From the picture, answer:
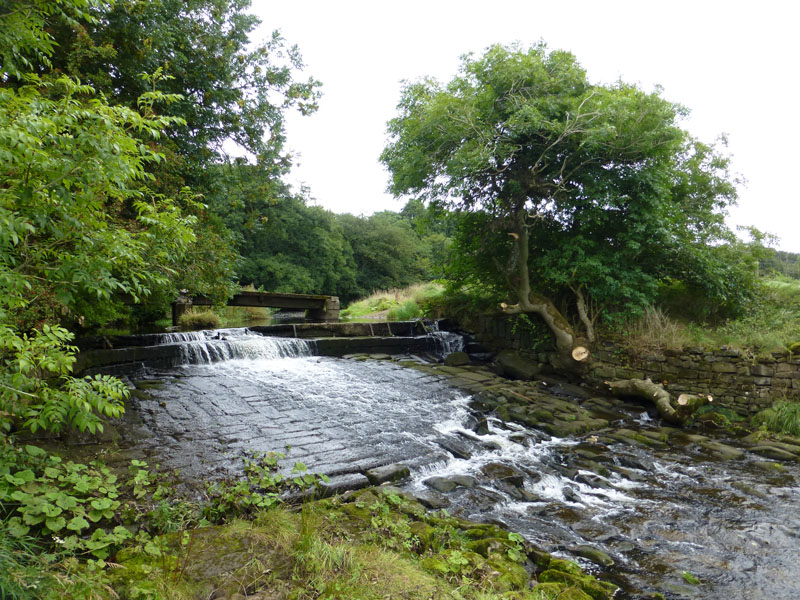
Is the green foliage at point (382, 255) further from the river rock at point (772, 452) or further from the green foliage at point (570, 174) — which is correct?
the river rock at point (772, 452)

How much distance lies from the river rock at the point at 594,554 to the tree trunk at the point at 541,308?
624 centimetres

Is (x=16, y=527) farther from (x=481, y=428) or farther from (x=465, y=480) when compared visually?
(x=481, y=428)

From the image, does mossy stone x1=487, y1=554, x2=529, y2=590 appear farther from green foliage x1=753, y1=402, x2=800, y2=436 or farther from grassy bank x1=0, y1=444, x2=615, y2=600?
green foliage x1=753, y1=402, x2=800, y2=436

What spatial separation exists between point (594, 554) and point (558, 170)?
7.82m

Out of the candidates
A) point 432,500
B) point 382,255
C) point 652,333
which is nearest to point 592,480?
point 432,500

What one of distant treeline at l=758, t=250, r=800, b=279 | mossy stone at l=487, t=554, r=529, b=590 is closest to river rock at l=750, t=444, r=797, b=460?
mossy stone at l=487, t=554, r=529, b=590

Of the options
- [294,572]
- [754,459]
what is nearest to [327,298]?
[754,459]

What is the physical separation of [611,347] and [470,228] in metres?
4.18

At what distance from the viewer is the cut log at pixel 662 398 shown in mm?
7102

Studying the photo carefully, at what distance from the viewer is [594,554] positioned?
10.8 feet

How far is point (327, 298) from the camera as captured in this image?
57.8ft

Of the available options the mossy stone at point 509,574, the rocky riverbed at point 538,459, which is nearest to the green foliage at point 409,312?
the rocky riverbed at point 538,459

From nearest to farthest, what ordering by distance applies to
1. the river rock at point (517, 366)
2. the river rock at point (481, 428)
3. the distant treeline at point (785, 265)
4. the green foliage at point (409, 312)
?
the river rock at point (481, 428), the river rock at point (517, 366), the distant treeline at point (785, 265), the green foliage at point (409, 312)

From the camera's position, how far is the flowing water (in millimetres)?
3377
